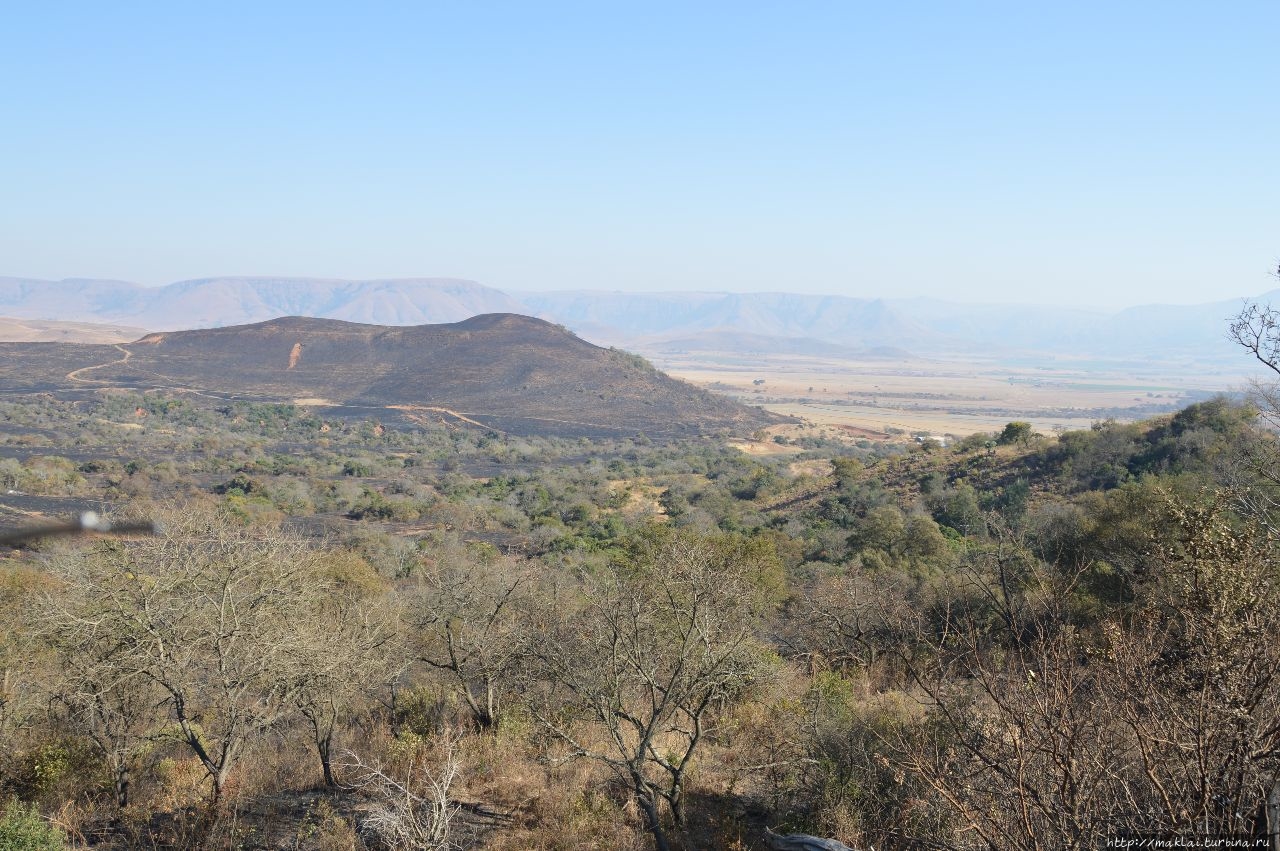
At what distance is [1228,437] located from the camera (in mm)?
28375

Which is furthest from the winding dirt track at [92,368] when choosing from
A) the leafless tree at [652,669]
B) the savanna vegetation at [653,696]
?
the leafless tree at [652,669]

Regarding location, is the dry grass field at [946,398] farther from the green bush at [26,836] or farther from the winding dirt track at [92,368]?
the green bush at [26,836]

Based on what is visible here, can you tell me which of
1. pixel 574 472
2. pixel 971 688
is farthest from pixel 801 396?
pixel 971 688

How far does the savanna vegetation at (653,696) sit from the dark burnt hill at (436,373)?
62.8 m

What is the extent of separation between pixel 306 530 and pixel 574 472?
25383 millimetres

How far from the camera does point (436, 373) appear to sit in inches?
3686

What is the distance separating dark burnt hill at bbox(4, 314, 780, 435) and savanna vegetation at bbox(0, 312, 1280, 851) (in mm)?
62842

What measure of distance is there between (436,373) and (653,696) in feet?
293

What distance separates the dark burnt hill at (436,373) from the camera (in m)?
83.6

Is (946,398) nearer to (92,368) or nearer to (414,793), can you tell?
(92,368)

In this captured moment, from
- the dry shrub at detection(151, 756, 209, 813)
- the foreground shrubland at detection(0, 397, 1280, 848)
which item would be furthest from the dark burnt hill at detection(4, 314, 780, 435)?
the dry shrub at detection(151, 756, 209, 813)

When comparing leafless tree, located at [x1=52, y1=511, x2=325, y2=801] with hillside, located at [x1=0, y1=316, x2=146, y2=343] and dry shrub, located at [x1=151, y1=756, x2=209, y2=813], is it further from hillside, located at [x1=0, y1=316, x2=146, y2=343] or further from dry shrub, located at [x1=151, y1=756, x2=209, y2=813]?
hillside, located at [x1=0, y1=316, x2=146, y2=343]

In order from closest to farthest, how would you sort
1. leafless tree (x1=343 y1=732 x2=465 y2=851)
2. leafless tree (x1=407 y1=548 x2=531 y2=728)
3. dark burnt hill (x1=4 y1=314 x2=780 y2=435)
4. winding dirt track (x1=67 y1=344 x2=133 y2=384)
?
leafless tree (x1=343 y1=732 x2=465 y2=851)
leafless tree (x1=407 y1=548 x2=531 y2=728)
winding dirt track (x1=67 y1=344 x2=133 y2=384)
dark burnt hill (x1=4 y1=314 x2=780 y2=435)

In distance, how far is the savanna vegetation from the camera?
4293 millimetres
